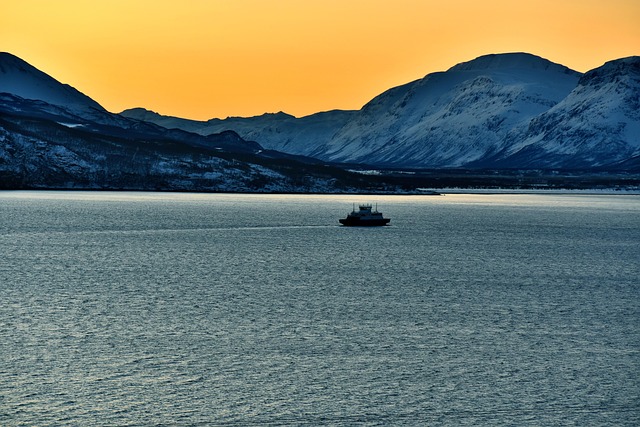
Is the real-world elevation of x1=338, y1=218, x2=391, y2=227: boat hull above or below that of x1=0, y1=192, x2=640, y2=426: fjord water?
above

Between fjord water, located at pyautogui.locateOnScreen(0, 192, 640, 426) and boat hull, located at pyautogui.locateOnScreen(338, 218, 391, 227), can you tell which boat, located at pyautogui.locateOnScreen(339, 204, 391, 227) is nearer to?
boat hull, located at pyautogui.locateOnScreen(338, 218, 391, 227)

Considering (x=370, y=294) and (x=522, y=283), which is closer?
(x=370, y=294)

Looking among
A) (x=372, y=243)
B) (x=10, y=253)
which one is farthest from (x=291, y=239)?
(x=10, y=253)

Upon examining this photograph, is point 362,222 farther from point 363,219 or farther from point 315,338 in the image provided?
point 315,338

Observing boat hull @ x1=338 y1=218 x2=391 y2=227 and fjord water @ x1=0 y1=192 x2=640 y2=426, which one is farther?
boat hull @ x1=338 y1=218 x2=391 y2=227

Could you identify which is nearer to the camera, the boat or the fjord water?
the fjord water

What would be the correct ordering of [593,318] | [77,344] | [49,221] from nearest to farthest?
[77,344]
[593,318]
[49,221]

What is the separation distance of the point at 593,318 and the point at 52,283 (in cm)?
4388

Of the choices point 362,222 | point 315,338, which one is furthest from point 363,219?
point 315,338

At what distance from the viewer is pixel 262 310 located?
2680 inches

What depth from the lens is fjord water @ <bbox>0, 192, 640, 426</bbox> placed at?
42.2 m

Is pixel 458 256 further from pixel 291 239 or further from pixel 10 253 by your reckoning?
pixel 10 253

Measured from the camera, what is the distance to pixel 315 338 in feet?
187

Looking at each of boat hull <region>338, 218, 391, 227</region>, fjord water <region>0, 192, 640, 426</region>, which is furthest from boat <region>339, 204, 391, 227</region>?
fjord water <region>0, 192, 640, 426</region>
